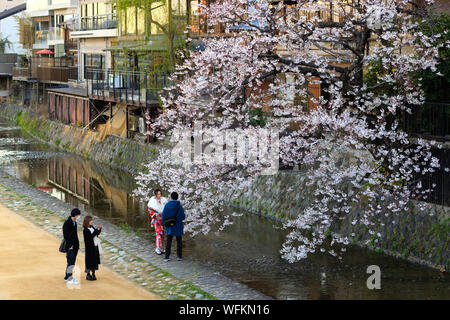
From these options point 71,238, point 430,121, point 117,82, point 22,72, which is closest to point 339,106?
point 430,121

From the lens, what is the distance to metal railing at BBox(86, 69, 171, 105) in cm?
3378

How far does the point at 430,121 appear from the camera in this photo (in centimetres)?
1884

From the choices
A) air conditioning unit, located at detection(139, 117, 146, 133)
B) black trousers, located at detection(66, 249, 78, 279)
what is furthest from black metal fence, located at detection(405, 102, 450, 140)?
air conditioning unit, located at detection(139, 117, 146, 133)

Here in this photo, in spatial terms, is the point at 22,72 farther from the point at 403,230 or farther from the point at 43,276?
the point at 43,276

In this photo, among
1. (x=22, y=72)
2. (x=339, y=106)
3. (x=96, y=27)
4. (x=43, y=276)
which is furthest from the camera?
(x=22, y=72)

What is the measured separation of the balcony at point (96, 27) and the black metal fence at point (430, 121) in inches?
1208

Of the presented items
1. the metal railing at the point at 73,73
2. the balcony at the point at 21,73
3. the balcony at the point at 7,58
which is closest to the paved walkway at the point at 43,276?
the metal railing at the point at 73,73

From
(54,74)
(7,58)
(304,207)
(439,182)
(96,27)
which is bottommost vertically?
(304,207)

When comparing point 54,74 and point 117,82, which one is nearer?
point 117,82

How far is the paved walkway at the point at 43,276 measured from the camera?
42.7ft

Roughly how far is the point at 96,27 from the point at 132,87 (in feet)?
53.6
